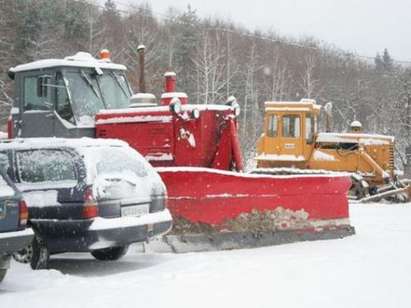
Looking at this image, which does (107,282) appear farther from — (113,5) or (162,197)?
(113,5)

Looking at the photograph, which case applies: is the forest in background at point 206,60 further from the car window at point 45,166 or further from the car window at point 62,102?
the car window at point 45,166

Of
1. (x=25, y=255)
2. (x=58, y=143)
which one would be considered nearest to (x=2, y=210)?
(x=25, y=255)

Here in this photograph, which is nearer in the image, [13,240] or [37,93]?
[13,240]

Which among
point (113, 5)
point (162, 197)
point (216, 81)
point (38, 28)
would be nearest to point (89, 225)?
A: point (162, 197)

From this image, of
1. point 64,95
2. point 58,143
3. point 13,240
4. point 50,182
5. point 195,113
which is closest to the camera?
point 13,240

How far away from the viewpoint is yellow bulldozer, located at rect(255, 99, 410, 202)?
2147 centimetres

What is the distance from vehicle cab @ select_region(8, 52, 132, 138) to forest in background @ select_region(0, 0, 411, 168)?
2467 cm

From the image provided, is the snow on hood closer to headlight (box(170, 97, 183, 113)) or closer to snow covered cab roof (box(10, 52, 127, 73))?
headlight (box(170, 97, 183, 113))

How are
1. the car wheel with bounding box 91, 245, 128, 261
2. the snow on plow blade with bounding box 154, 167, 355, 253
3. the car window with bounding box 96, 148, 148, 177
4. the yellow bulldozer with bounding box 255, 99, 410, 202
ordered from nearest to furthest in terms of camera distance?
the car window with bounding box 96, 148, 148, 177, the car wheel with bounding box 91, 245, 128, 261, the snow on plow blade with bounding box 154, 167, 355, 253, the yellow bulldozer with bounding box 255, 99, 410, 202

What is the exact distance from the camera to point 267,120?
22406mm

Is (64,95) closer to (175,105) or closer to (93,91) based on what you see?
(93,91)

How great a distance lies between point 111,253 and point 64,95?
312 cm

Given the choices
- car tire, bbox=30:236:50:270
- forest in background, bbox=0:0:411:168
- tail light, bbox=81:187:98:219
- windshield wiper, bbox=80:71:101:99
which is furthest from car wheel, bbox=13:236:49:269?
forest in background, bbox=0:0:411:168

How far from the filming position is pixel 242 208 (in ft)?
34.6
